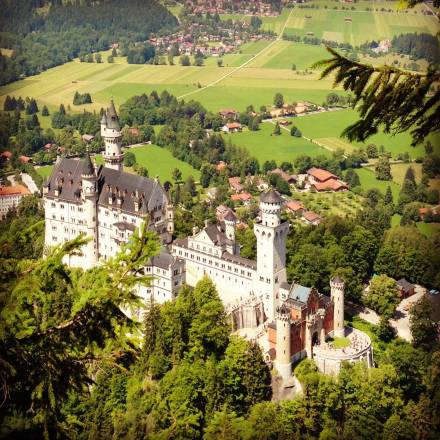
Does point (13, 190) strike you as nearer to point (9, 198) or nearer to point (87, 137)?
point (9, 198)

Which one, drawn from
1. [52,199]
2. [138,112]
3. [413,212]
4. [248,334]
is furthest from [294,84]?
[248,334]

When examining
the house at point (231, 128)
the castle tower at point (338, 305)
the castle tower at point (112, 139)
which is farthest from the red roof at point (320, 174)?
the castle tower at point (338, 305)

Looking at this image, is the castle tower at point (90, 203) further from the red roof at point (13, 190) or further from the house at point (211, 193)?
the house at point (211, 193)

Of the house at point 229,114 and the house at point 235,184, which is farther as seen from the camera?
the house at point 229,114

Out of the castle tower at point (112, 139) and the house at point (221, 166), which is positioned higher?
the castle tower at point (112, 139)

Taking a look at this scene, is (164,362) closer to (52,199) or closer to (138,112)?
(52,199)

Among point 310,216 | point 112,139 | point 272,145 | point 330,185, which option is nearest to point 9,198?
point 112,139

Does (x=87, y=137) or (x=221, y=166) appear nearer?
(x=221, y=166)

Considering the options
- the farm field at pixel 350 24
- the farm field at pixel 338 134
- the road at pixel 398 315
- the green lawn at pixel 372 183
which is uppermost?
the farm field at pixel 350 24
